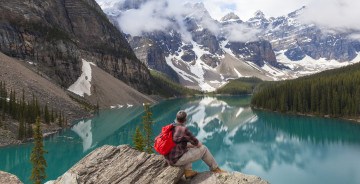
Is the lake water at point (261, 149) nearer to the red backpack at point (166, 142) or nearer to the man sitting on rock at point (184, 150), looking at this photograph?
the man sitting on rock at point (184, 150)

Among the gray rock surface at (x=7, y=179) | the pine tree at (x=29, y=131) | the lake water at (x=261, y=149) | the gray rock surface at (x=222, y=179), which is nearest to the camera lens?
the gray rock surface at (x=222, y=179)

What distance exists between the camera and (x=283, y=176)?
25.2 meters

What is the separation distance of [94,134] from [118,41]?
11469 centimetres

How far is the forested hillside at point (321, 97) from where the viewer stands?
2425 inches

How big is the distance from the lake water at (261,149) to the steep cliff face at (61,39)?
145 feet

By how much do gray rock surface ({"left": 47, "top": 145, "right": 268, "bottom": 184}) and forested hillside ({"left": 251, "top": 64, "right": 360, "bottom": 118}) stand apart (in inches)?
2647

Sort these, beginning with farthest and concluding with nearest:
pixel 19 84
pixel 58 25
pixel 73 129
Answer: pixel 58 25
pixel 19 84
pixel 73 129

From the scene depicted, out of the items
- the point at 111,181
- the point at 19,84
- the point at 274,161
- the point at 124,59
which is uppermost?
the point at 124,59

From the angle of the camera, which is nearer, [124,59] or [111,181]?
[111,181]

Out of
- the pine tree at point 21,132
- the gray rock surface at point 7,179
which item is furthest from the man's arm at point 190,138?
the pine tree at point 21,132

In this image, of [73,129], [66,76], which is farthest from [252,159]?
[66,76]

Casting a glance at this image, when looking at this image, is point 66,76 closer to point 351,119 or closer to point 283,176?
point 283,176

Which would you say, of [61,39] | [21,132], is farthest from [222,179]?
[61,39]

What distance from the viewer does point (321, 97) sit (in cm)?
6875
